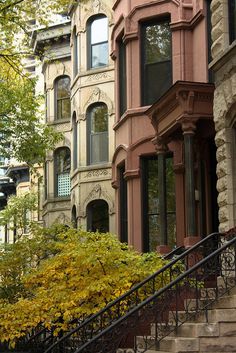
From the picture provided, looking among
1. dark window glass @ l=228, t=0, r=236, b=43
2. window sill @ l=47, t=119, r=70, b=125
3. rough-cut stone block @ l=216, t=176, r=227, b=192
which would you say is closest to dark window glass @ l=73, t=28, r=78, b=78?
window sill @ l=47, t=119, r=70, b=125

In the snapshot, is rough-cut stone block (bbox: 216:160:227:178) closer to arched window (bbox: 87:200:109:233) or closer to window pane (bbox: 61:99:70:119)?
arched window (bbox: 87:200:109:233)

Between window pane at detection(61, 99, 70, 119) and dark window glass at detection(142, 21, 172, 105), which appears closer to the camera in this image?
dark window glass at detection(142, 21, 172, 105)

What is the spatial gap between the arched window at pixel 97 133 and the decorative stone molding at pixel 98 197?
1.14 m

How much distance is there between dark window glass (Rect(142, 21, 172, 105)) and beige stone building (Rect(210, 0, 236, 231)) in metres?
5.56

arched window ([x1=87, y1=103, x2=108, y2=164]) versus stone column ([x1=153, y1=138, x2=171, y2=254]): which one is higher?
arched window ([x1=87, y1=103, x2=108, y2=164])

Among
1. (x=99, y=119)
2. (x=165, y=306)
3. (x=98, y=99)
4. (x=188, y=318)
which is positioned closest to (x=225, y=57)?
(x=165, y=306)

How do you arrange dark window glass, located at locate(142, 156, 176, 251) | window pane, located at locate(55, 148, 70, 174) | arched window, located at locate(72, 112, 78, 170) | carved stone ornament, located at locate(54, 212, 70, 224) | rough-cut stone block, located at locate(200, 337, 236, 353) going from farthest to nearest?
1. window pane, located at locate(55, 148, 70, 174)
2. carved stone ornament, located at locate(54, 212, 70, 224)
3. arched window, located at locate(72, 112, 78, 170)
4. dark window glass, located at locate(142, 156, 176, 251)
5. rough-cut stone block, located at locate(200, 337, 236, 353)

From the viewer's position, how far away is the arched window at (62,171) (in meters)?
32.9

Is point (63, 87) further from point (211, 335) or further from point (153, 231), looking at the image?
point (211, 335)

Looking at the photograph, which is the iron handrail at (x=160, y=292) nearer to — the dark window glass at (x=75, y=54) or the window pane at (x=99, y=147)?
the window pane at (x=99, y=147)

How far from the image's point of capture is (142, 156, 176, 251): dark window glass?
64.1 feet

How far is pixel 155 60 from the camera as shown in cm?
2027

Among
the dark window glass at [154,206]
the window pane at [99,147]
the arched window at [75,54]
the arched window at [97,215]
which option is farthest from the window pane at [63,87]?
the dark window glass at [154,206]

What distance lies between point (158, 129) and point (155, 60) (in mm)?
2984
